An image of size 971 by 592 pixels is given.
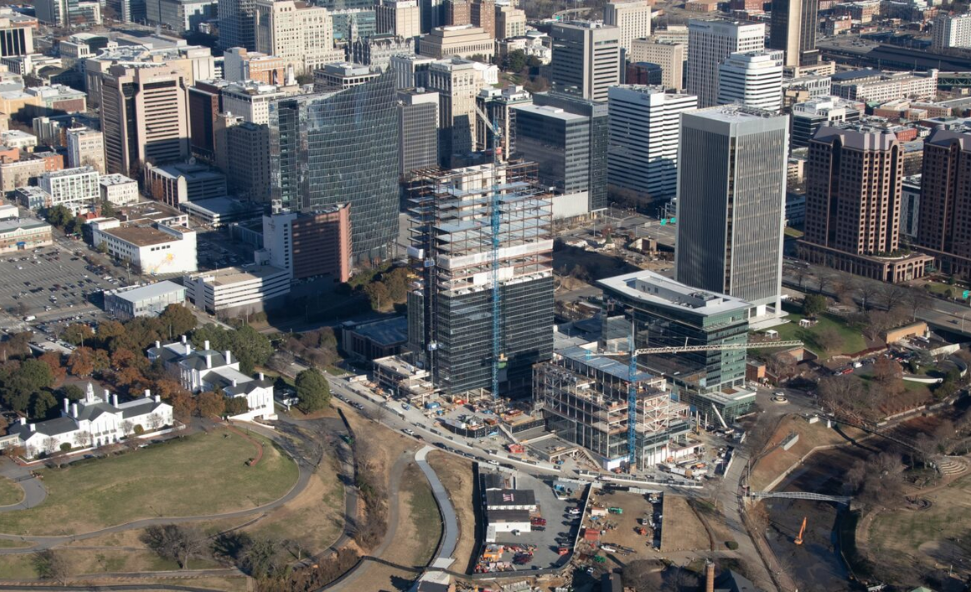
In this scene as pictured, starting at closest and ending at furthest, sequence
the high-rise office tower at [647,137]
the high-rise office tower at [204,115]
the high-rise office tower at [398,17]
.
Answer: the high-rise office tower at [647,137]
the high-rise office tower at [204,115]
the high-rise office tower at [398,17]

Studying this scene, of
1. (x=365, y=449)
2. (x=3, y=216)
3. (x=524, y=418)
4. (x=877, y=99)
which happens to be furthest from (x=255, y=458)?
(x=877, y=99)

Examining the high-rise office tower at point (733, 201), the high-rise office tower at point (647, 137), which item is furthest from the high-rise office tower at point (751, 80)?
the high-rise office tower at point (733, 201)

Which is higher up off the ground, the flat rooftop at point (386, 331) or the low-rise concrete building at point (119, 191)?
the low-rise concrete building at point (119, 191)

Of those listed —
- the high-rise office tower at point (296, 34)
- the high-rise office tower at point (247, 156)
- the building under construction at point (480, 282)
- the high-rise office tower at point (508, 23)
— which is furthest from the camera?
the high-rise office tower at point (508, 23)

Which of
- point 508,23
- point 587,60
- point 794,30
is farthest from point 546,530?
point 508,23

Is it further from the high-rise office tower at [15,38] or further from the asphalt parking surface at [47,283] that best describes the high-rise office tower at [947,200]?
the high-rise office tower at [15,38]

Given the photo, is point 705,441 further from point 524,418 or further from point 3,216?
point 3,216
